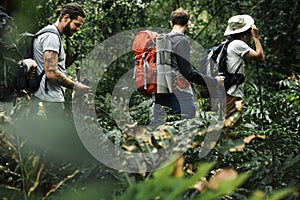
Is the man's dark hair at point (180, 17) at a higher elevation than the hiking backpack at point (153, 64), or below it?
higher

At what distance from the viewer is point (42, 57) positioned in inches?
165

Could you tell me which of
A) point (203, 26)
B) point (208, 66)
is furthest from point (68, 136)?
point (203, 26)

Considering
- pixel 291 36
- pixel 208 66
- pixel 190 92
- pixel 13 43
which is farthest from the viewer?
pixel 291 36

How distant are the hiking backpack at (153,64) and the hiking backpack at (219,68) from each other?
0.52 metres

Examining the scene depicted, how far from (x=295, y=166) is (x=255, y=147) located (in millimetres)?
651

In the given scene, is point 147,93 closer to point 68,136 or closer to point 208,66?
point 208,66

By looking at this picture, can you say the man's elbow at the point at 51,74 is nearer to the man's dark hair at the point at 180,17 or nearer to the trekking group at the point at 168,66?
the trekking group at the point at 168,66

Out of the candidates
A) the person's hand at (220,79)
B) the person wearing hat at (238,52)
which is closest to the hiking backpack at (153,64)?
the person's hand at (220,79)

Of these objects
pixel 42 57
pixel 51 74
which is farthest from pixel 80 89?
pixel 42 57

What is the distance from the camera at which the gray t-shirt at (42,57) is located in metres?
4.09

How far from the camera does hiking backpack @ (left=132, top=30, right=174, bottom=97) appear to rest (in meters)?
4.91

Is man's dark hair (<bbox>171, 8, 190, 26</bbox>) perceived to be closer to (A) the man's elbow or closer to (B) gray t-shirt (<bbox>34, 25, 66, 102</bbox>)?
(B) gray t-shirt (<bbox>34, 25, 66, 102</bbox>)

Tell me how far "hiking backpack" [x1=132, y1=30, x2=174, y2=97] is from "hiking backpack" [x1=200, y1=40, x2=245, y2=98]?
1.69ft

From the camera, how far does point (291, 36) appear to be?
10.6 meters
